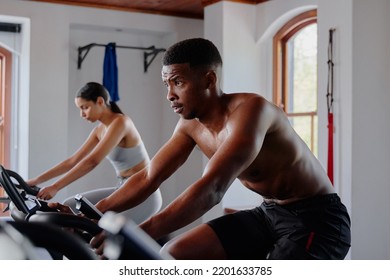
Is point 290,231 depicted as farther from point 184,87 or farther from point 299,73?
point 299,73

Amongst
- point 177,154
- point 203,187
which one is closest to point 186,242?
point 177,154

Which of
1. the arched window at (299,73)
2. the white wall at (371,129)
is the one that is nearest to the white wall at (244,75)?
the white wall at (371,129)

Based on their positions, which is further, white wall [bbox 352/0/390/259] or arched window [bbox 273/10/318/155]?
arched window [bbox 273/10/318/155]

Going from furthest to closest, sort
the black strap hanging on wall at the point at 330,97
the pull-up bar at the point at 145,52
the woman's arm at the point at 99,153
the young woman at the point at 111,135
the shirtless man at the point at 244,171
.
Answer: the pull-up bar at the point at 145,52
the black strap hanging on wall at the point at 330,97
the young woman at the point at 111,135
the woman's arm at the point at 99,153
the shirtless man at the point at 244,171

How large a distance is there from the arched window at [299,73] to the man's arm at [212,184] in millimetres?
3389

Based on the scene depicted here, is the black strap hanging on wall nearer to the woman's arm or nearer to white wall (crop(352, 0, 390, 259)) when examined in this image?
Answer: white wall (crop(352, 0, 390, 259))

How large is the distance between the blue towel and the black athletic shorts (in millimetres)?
3772

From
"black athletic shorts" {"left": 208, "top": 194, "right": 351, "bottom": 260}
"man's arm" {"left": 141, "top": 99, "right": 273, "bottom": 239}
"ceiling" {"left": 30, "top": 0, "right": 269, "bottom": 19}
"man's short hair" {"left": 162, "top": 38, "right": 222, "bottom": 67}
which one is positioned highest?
"ceiling" {"left": 30, "top": 0, "right": 269, "bottom": 19}

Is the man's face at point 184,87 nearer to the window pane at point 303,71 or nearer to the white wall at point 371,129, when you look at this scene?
the white wall at point 371,129

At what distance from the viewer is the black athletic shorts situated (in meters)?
2.00

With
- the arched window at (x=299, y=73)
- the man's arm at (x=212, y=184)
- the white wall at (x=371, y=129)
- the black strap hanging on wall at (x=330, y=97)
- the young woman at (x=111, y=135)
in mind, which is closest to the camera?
the man's arm at (x=212, y=184)

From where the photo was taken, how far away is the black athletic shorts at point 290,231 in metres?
2.00

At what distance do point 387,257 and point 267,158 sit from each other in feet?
8.68

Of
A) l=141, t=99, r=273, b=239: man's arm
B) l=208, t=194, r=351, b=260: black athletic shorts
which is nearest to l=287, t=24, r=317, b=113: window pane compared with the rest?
l=208, t=194, r=351, b=260: black athletic shorts
